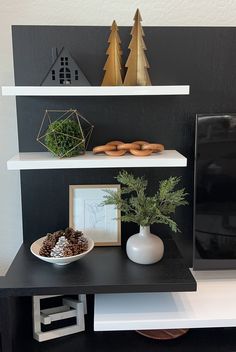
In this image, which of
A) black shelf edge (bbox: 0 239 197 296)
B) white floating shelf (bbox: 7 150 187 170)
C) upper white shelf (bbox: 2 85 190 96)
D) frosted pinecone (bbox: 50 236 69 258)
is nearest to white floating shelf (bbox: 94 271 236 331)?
black shelf edge (bbox: 0 239 197 296)

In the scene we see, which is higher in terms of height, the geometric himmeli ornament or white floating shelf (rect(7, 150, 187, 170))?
the geometric himmeli ornament

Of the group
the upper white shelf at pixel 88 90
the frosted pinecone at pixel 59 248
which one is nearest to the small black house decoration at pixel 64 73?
the upper white shelf at pixel 88 90

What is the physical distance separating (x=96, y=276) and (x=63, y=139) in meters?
0.46

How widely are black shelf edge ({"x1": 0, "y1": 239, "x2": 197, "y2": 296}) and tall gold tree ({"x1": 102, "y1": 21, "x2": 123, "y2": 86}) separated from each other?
0.62 metres

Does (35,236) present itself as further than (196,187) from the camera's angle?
Yes

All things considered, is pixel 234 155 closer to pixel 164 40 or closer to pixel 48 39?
pixel 164 40

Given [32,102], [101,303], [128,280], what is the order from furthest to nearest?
[32,102], [101,303], [128,280]

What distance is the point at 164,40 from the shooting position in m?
1.32

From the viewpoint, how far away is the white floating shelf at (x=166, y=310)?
114 cm

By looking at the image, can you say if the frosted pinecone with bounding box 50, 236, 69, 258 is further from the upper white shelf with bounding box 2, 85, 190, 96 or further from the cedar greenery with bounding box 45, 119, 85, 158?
the upper white shelf with bounding box 2, 85, 190, 96

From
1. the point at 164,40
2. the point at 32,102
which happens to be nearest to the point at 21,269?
the point at 32,102

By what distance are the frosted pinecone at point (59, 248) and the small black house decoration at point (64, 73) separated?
20.8 inches

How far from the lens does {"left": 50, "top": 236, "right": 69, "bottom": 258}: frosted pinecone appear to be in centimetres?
118

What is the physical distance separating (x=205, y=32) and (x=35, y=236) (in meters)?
1.00
